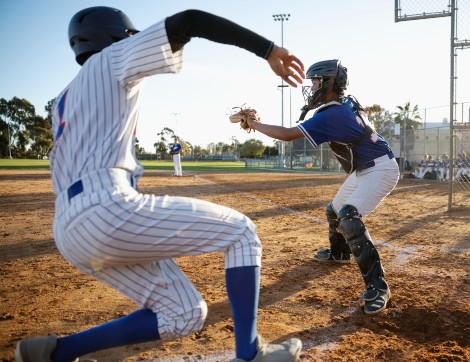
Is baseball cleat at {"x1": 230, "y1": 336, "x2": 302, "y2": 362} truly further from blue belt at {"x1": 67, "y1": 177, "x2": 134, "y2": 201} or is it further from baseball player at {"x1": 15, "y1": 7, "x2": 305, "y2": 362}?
blue belt at {"x1": 67, "y1": 177, "x2": 134, "y2": 201}

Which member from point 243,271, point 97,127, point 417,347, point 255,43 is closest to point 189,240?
point 243,271

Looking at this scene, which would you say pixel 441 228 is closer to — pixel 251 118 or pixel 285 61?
pixel 251 118

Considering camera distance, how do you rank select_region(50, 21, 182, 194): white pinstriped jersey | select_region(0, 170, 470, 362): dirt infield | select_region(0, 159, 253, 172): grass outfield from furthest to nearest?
select_region(0, 159, 253, 172): grass outfield → select_region(0, 170, 470, 362): dirt infield → select_region(50, 21, 182, 194): white pinstriped jersey

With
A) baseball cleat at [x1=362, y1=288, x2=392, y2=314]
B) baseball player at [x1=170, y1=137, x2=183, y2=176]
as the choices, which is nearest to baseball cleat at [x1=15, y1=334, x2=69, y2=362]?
baseball cleat at [x1=362, y1=288, x2=392, y2=314]

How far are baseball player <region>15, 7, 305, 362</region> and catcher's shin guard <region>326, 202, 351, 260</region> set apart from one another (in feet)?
8.93

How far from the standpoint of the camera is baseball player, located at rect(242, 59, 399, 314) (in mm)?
3535

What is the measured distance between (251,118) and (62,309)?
2.35m

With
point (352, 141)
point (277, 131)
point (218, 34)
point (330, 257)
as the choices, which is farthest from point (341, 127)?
point (218, 34)

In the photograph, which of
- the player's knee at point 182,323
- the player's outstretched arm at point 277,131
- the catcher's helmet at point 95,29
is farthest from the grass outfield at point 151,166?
the player's knee at point 182,323

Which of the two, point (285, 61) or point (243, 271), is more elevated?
point (285, 61)

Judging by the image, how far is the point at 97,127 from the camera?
6.02 ft

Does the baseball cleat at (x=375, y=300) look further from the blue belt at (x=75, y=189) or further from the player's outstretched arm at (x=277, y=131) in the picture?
the blue belt at (x=75, y=189)

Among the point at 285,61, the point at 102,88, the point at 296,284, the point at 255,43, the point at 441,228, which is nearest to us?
the point at 102,88

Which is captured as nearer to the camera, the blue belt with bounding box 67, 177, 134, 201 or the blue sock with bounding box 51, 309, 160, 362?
the blue belt with bounding box 67, 177, 134, 201
